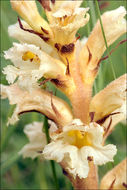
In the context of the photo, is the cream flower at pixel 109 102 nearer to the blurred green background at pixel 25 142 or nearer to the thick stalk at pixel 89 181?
the thick stalk at pixel 89 181

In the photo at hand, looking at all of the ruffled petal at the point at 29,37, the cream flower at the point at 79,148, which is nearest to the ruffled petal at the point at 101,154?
the cream flower at the point at 79,148

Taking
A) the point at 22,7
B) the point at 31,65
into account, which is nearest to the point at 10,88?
the point at 31,65

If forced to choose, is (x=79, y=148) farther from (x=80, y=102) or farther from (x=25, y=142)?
(x=25, y=142)

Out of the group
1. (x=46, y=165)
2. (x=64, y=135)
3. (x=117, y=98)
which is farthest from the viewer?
(x=46, y=165)

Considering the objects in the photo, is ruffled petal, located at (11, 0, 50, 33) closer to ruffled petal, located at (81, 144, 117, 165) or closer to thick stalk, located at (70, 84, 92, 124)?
thick stalk, located at (70, 84, 92, 124)

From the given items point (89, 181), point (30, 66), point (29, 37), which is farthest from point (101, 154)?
point (29, 37)

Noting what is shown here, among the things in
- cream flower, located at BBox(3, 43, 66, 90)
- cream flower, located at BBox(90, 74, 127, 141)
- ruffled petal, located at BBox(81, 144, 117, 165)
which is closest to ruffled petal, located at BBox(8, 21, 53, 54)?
cream flower, located at BBox(3, 43, 66, 90)

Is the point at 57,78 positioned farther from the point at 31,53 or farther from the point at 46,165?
the point at 46,165
